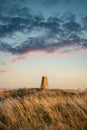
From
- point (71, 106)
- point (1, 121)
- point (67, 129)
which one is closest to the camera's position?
point (67, 129)

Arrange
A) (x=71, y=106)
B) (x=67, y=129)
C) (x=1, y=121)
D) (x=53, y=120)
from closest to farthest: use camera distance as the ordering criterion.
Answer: (x=67, y=129) → (x=53, y=120) → (x=1, y=121) → (x=71, y=106)

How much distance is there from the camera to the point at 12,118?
9.28m

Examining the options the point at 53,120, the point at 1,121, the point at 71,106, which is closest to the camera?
the point at 53,120

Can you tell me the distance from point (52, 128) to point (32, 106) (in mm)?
2841

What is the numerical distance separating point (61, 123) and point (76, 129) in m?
0.55

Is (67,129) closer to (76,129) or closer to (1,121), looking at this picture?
(76,129)

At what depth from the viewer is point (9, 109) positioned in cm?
1038

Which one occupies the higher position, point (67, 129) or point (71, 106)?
point (71, 106)

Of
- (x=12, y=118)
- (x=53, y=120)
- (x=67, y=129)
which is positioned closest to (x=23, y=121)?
(x=12, y=118)

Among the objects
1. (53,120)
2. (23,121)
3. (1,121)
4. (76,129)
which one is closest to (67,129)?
(76,129)

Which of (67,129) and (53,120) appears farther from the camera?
(53,120)

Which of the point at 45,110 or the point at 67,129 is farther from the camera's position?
the point at 45,110

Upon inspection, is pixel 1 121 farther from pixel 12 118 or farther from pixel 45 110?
pixel 45 110

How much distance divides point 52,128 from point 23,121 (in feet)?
4.96
